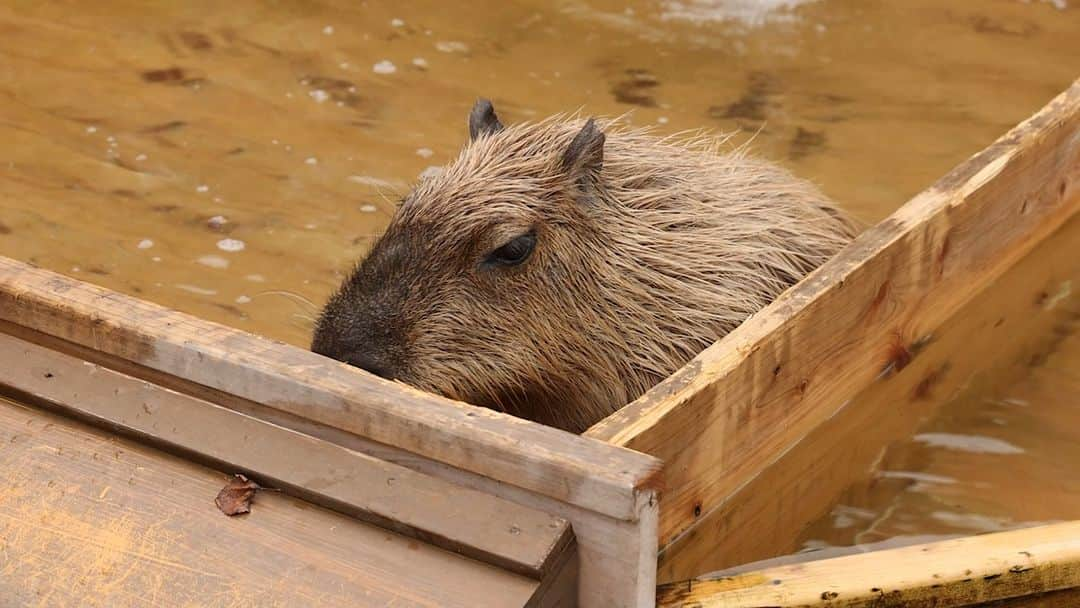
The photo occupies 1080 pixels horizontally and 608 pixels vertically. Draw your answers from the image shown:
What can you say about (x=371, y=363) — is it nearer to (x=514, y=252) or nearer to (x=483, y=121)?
(x=514, y=252)

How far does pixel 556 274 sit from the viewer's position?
2.57 meters

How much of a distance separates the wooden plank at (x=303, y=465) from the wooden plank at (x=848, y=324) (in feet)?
0.75

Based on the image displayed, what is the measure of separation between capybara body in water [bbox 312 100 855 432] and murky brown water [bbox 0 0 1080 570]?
87 centimetres

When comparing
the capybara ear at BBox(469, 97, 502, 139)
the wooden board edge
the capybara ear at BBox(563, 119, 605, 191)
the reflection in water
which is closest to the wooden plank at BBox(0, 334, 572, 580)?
the wooden board edge

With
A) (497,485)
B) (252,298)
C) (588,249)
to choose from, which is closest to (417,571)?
(497,485)

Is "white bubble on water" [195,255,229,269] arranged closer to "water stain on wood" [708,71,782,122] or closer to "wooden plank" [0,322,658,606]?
"water stain on wood" [708,71,782,122]

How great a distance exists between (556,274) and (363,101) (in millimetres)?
2309

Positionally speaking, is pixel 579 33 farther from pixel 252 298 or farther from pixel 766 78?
pixel 252 298

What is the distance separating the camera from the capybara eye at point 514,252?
8.36 feet

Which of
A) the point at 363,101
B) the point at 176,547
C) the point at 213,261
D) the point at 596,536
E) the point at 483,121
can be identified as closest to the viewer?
the point at 596,536

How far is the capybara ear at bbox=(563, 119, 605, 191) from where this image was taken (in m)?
2.62

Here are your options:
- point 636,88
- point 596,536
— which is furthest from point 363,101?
point 596,536

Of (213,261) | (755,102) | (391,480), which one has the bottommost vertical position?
(391,480)

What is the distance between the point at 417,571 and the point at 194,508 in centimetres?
38
